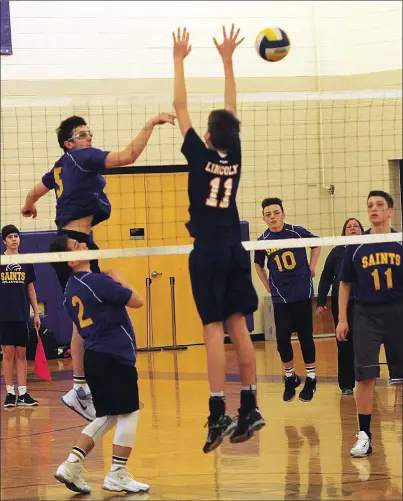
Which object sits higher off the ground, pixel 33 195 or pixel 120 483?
pixel 33 195

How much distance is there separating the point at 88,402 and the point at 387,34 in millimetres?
10646

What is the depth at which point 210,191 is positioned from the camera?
7281 mm

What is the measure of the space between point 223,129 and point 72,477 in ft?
10.3

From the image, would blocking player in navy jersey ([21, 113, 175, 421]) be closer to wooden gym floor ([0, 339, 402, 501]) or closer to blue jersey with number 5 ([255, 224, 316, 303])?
wooden gym floor ([0, 339, 402, 501])

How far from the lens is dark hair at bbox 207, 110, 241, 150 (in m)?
7.20

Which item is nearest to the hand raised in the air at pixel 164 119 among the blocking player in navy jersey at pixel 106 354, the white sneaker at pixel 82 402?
the blocking player in navy jersey at pixel 106 354

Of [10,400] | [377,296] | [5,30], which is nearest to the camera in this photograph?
[377,296]

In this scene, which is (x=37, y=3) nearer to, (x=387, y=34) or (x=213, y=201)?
(x=387, y=34)

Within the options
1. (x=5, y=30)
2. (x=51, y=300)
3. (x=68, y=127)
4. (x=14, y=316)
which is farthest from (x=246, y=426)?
(x=5, y=30)

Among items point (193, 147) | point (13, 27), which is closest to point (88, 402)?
point (193, 147)

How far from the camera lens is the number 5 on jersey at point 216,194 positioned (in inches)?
286

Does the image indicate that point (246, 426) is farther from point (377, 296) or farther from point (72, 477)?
point (377, 296)

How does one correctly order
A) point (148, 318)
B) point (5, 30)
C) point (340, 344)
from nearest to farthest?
point (340, 344) → point (5, 30) → point (148, 318)

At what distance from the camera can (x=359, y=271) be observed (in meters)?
8.94
